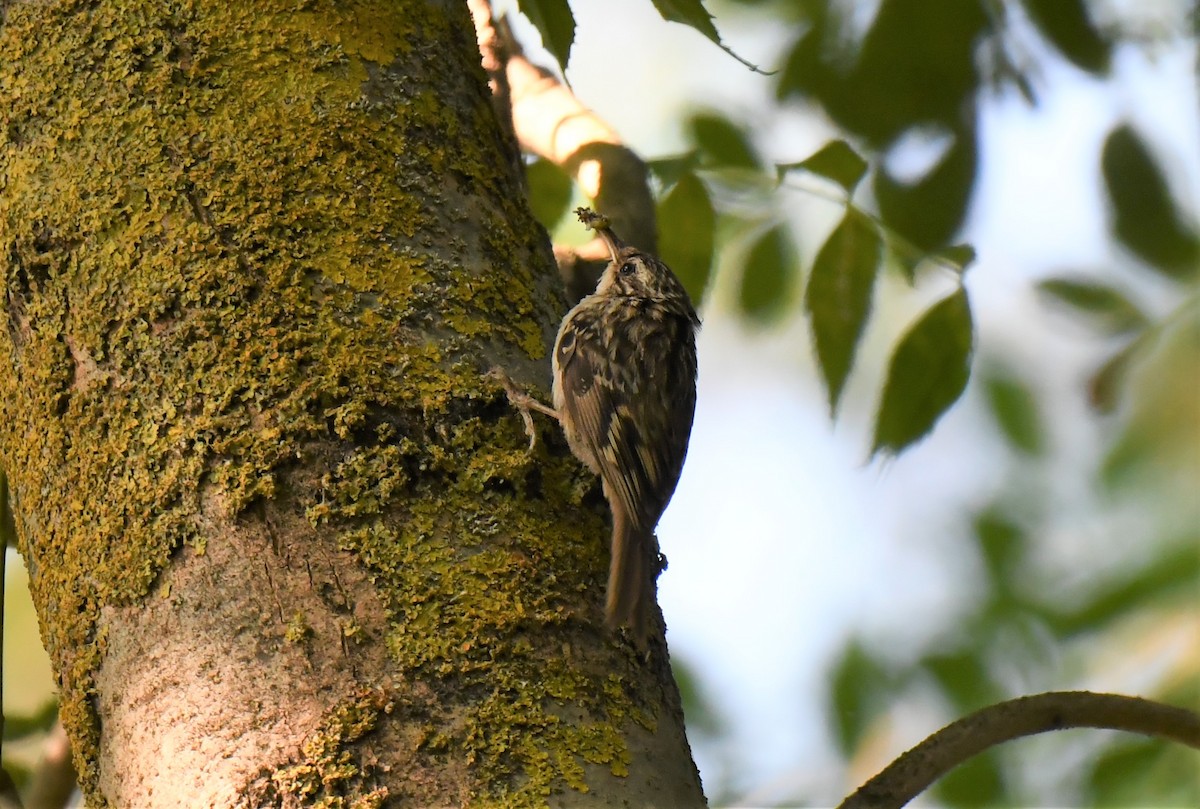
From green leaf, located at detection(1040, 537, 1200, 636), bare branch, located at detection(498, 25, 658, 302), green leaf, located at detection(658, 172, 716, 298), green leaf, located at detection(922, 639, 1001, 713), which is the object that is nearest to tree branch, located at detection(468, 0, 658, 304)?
bare branch, located at detection(498, 25, 658, 302)

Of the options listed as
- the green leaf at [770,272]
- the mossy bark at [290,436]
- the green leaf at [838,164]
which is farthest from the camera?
the green leaf at [770,272]

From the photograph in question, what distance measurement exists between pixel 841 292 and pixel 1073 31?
2.43 feet

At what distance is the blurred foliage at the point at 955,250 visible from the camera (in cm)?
245

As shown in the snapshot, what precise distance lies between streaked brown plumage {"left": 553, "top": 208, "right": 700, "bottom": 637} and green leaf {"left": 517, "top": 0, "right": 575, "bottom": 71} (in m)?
0.52

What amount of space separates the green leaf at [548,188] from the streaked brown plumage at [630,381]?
0.06 m

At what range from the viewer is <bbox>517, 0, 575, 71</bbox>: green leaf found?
6.86 ft

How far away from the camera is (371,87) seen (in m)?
2.17

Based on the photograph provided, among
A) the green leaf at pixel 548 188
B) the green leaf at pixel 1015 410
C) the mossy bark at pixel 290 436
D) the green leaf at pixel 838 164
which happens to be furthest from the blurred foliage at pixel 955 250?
the green leaf at pixel 1015 410

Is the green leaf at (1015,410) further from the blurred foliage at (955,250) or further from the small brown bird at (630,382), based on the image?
the small brown bird at (630,382)

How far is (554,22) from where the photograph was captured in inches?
83.0

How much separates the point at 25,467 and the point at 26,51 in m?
0.74

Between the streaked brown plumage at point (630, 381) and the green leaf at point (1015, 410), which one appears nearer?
the streaked brown plumage at point (630, 381)

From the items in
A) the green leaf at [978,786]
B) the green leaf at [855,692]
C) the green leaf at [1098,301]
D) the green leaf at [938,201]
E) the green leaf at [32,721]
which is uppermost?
the green leaf at [938,201]

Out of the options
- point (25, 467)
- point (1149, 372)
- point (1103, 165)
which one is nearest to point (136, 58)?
point (25, 467)
